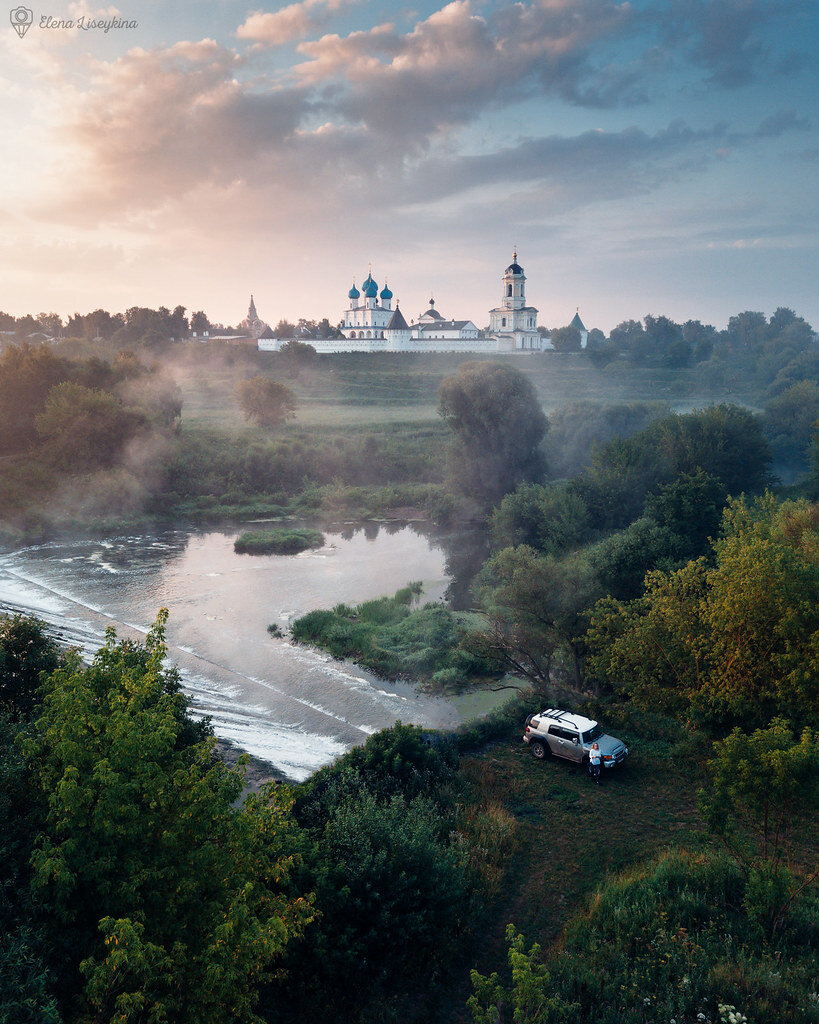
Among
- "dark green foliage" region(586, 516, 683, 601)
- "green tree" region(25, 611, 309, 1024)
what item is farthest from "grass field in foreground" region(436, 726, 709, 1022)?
"dark green foliage" region(586, 516, 683, 601)

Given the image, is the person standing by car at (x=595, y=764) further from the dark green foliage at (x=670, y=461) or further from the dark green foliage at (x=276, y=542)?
the dark green foliage at (x=276, y=542)

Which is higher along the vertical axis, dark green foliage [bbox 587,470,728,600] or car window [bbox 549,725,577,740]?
dark green foliage [bbox 587,470,728,600]

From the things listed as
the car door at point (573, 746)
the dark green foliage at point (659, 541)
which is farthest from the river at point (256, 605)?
the dark green foliage at point (659, 541)

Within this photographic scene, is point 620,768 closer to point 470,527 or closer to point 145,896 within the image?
point 145,896

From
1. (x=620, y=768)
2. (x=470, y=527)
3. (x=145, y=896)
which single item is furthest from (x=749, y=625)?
(x=470, y=527)

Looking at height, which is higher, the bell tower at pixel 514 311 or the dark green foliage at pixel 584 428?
the bell tower at pixel 514 311

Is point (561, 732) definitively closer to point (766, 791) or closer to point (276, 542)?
point (766, 791)

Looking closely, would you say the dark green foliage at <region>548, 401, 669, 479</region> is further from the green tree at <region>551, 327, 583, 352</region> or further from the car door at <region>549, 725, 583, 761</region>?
the green tree at <region>551, 327, 583, 352</region>
